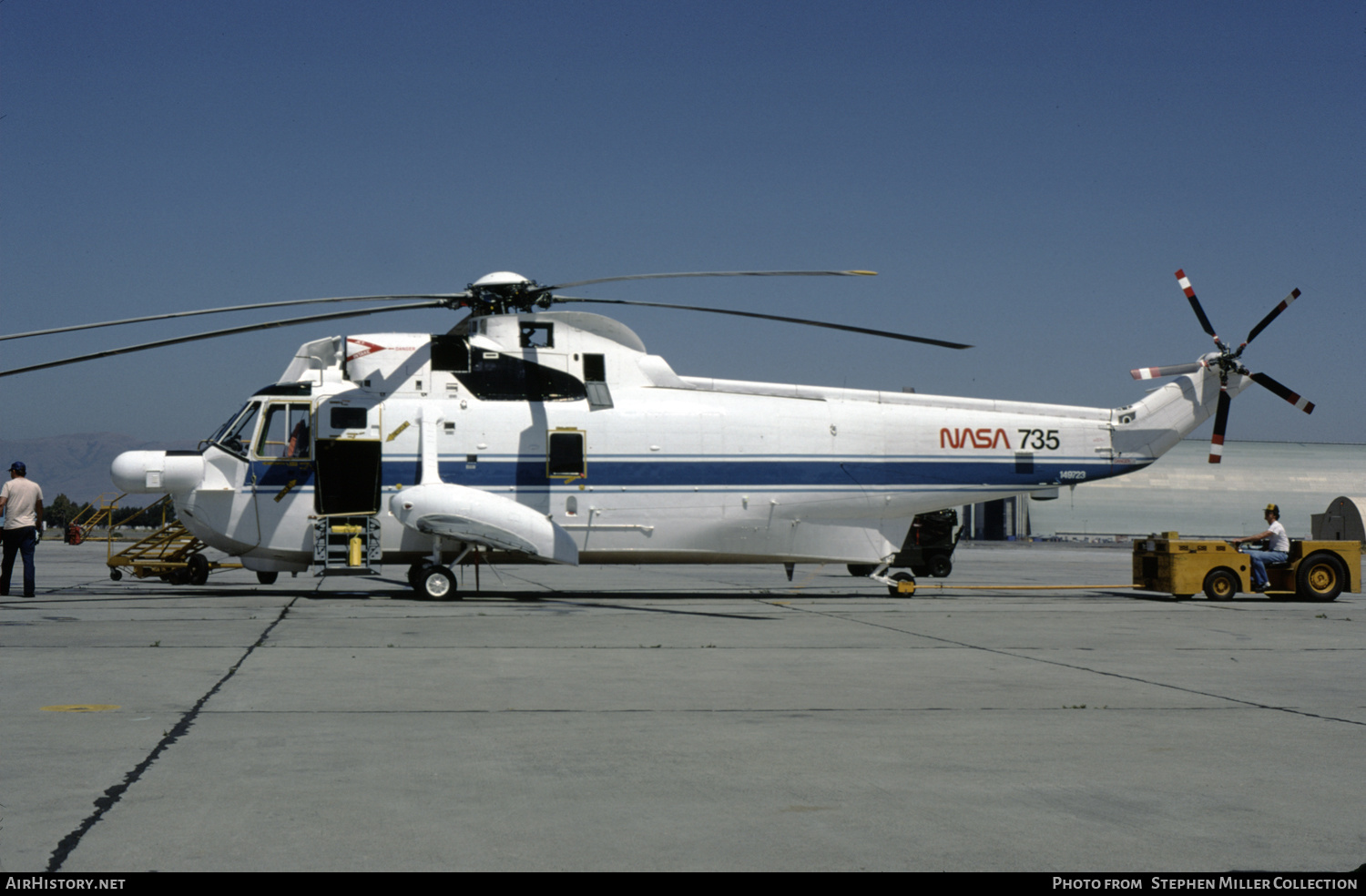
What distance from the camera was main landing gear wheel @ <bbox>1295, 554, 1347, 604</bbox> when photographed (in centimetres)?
1938

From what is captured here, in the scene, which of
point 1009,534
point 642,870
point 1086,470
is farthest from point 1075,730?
point 1009,534

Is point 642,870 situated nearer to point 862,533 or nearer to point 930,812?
point 930,812

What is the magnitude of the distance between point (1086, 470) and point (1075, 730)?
1391 cm

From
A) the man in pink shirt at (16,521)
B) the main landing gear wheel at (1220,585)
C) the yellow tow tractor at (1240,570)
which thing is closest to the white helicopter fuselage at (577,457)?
the man in pink shirt at (16,521)

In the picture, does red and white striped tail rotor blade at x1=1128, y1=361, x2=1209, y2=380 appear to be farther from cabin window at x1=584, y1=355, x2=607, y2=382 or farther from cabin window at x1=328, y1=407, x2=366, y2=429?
cabin window at x1=328, y1=407, x2=366, y2=429

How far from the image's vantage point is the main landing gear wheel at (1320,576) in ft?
63.6

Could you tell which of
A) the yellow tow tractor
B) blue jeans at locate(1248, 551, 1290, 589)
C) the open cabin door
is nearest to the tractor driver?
blue jeans at locate(1248, 551, 1290, 589)

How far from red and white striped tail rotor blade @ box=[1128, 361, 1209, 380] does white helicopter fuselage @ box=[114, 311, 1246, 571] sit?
1.55 metres

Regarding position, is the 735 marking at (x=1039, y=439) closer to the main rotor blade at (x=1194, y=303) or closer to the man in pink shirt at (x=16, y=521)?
the main rotor blade at (x=1194, y=303)

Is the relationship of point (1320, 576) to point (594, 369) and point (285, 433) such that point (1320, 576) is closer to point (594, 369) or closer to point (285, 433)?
point (594, 369)

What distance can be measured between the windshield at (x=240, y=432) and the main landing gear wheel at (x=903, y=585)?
11300 mm

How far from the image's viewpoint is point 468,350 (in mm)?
18094

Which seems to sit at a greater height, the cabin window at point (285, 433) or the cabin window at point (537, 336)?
the cabin window at point (537, 336)

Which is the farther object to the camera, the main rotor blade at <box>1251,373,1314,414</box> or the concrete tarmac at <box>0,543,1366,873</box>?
the main rotor blade at <box>1251,373,1314,414</box>
